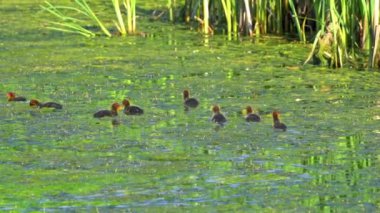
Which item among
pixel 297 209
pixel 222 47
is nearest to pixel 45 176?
pixel 297 209

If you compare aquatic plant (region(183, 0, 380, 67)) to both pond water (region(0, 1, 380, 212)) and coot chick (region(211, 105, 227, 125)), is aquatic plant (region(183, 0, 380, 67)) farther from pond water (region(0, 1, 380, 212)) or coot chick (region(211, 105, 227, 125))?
coot chick (region(211, 105, 227, 125))

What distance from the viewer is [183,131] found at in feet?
Answer: 27.3

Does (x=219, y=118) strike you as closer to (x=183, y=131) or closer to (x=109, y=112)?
(x=183, y=131)

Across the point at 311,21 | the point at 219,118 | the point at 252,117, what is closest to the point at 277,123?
the point at 252,117

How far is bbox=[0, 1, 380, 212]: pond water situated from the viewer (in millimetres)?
6520

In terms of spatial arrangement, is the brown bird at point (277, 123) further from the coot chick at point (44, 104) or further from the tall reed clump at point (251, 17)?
the tall reed clump at point (251, 17)

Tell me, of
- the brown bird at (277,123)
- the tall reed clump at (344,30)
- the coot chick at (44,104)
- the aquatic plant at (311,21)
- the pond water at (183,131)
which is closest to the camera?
the pond water at (183,131)

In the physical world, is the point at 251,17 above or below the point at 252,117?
above

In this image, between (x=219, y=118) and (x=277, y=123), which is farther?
(x=219, y=118)

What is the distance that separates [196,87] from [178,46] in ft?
7.83

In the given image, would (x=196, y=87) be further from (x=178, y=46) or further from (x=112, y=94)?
(x=178, y=46)

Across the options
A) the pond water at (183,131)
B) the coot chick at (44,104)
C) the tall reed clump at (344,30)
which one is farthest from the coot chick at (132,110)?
the tall reed clump at (344,30)

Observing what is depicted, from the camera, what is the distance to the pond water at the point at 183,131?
652cm

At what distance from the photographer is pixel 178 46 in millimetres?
12445
